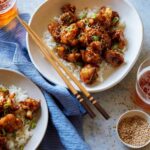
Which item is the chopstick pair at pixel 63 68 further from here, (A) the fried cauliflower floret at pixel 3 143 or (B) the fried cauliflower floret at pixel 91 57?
(A) the fried cauliflower floret at pixel 3 143

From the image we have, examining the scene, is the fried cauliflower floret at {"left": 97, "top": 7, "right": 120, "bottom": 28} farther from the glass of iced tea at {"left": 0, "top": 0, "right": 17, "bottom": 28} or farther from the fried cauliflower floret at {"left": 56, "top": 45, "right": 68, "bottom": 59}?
the glass of iced tea at {"left": 0, "top": 0, "right": 17, "bottom": 28}

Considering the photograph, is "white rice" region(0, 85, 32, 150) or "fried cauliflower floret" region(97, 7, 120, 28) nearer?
"white rice" region(0, 85, 32, 150)

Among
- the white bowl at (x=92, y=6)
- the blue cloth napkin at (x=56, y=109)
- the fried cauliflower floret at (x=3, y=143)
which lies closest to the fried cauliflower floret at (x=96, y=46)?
the white bowl at (x=92, y=6)

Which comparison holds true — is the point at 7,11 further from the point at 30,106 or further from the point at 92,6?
the point at 30,106

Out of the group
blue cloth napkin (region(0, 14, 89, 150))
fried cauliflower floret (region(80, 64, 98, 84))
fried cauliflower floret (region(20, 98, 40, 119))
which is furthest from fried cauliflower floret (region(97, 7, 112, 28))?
fried cauliflower floret (region(20, 98, 40, 119))

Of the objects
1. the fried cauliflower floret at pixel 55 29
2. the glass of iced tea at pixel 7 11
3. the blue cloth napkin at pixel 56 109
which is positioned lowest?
the blue cloth napkin at pixel 56 109

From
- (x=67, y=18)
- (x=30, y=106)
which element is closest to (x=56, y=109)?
(x=30, y=106)
